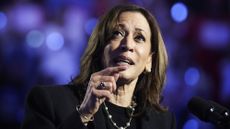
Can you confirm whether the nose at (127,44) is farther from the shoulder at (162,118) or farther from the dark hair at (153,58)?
the shoulder at (162,118)

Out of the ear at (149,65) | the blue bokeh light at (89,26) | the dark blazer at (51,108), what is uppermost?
the ear at (149,65)

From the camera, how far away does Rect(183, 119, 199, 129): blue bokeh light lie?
4.04 metres

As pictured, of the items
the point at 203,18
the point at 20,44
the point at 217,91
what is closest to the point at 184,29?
the point at 203,18

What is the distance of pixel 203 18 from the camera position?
4.16 m

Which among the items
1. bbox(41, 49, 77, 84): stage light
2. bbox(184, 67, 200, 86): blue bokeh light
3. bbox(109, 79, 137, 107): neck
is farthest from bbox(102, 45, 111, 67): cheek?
bbox(184, 67, 200, 86): blue bokeh light

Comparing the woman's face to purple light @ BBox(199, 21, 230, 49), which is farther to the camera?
purple light @ BBox(199, 21, 230, 49)

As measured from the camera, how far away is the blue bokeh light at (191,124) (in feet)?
13.3

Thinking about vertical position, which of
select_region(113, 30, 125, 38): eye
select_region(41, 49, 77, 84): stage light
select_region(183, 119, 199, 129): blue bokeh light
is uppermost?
select_region(113, 30, 125, 38): eye

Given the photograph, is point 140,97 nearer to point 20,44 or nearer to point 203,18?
point 20,44

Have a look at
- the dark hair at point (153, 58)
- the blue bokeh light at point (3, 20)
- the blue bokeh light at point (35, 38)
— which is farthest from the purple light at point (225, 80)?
the dark hair at point (153, 58)

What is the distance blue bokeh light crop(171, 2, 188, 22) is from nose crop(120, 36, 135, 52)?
83.3 inches

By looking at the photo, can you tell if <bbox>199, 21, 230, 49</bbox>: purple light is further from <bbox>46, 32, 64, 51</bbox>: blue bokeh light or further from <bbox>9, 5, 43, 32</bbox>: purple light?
<bbox>9, 5, 43, 32</bbox>: purple light

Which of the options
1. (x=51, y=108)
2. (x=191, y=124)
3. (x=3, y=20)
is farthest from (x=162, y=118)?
(x=191, y=124)

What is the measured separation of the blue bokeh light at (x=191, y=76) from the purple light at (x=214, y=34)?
0.25 m
